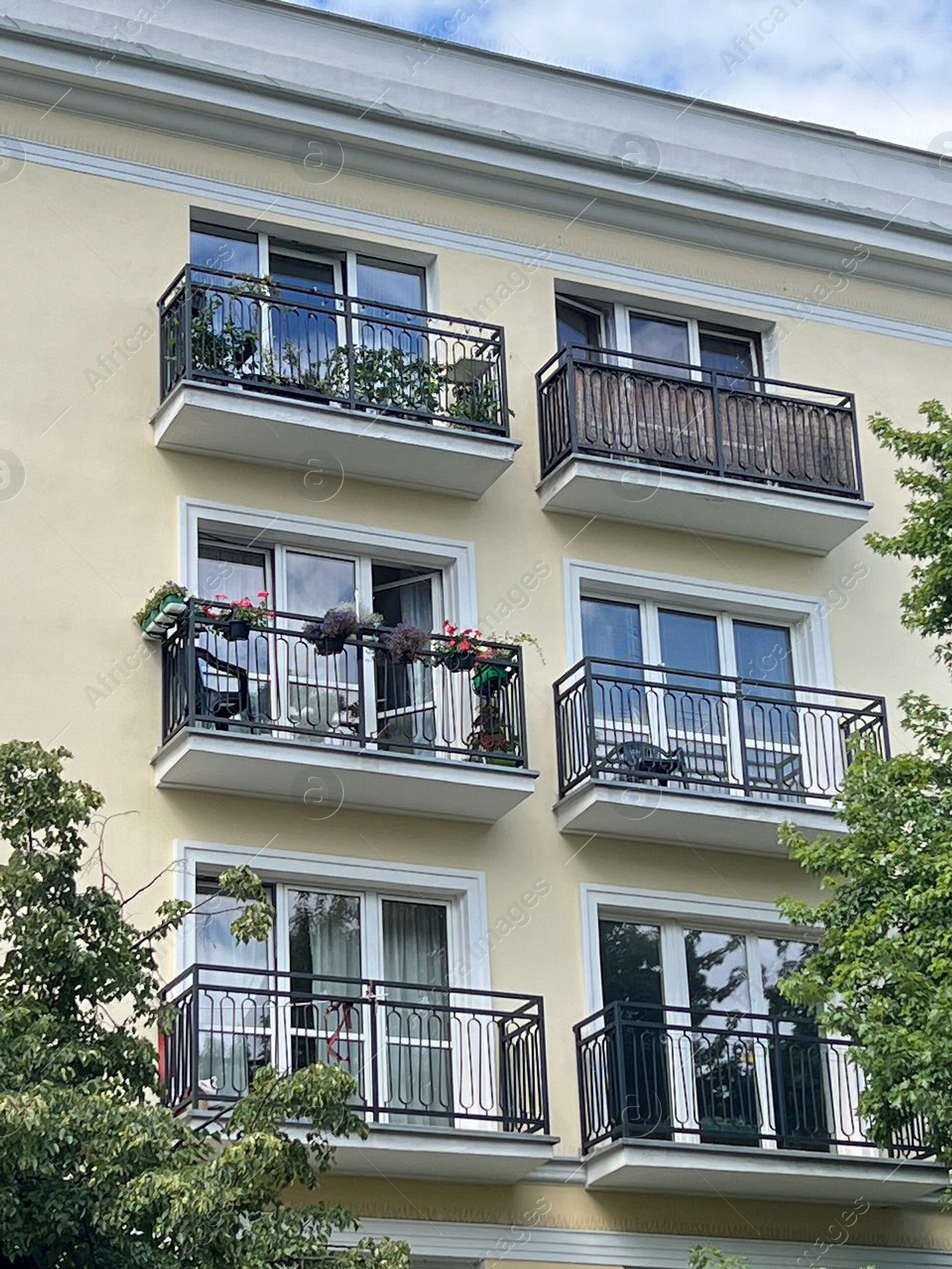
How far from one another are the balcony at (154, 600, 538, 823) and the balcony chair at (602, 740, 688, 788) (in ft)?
2.99

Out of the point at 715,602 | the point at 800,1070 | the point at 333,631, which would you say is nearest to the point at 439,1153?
the point at 800,1070

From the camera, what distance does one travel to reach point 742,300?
24688 mm

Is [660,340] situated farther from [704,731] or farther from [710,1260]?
[710,1260]

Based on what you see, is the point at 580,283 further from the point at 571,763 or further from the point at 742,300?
the point at 571,763

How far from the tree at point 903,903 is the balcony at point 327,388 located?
15.2ft

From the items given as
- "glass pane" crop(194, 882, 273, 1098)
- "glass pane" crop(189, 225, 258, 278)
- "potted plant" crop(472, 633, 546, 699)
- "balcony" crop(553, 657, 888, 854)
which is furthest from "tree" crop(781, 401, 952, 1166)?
"glass pane" crop(189, 225, 258, 278)

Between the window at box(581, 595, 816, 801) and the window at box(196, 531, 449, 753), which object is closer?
the window at box(196, 531, 449, 753)

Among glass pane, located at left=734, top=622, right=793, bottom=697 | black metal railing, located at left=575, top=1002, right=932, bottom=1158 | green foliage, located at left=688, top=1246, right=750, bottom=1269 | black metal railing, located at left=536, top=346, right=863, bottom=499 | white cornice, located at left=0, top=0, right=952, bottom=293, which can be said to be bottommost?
green foliage, located at left=688, top=1246, right=750, bottom=1269

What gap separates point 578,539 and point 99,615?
526cm

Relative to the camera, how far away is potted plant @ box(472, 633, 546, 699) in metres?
20.5

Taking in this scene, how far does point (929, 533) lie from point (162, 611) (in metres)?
6.90

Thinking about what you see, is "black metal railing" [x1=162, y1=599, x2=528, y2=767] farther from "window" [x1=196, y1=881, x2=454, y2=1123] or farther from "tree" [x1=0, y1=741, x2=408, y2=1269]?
"tree" [x1=0, y1=741, x2=408, y2=1269]

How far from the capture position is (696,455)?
22797 mm

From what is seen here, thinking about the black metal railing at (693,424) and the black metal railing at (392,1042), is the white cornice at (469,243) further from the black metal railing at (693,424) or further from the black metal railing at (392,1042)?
the black metal railing at (392,1042)
